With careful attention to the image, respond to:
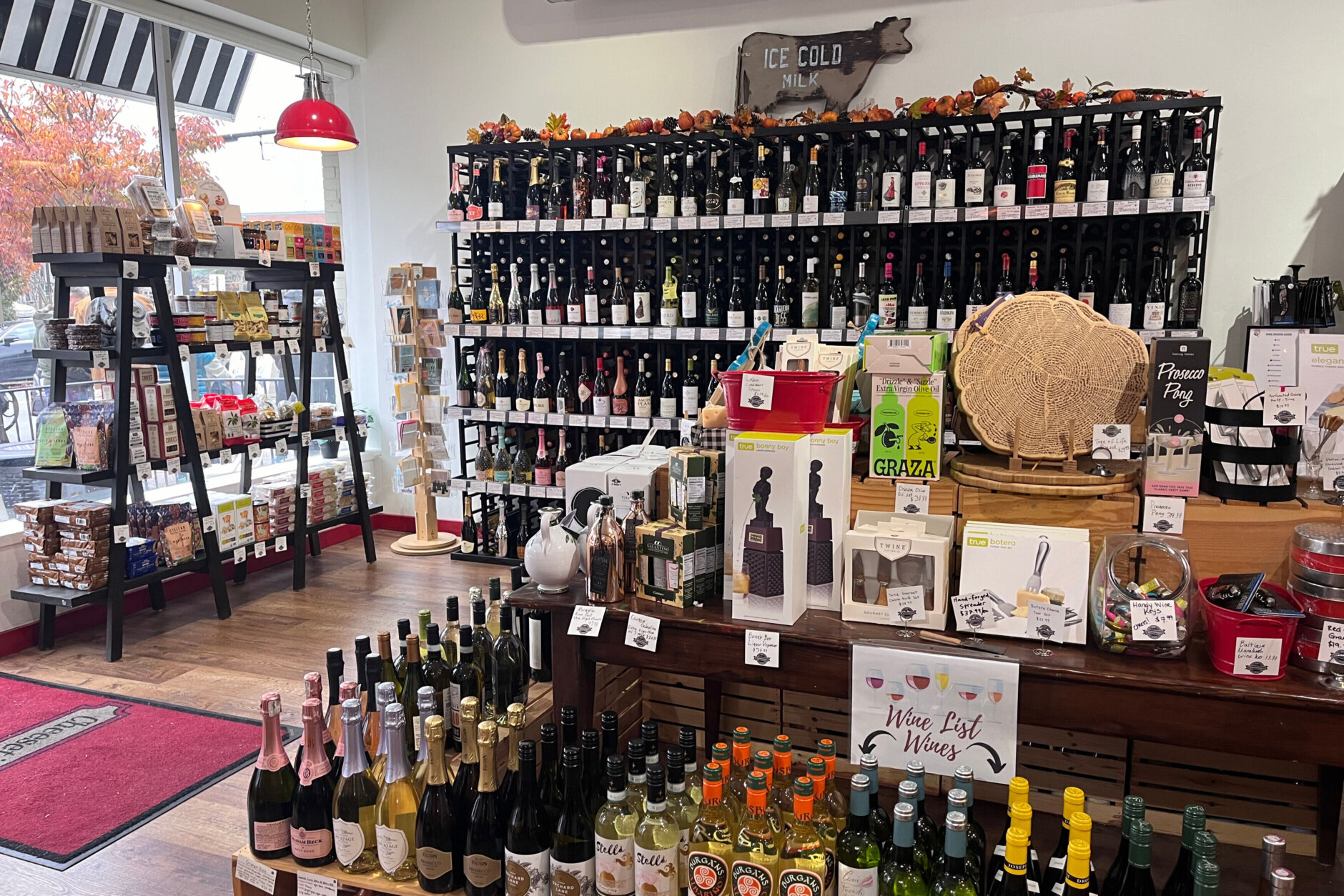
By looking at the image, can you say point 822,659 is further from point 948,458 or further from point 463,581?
point 463,581

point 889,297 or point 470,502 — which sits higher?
point 889,297

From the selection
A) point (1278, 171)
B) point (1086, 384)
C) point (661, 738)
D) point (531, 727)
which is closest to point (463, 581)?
point (661, 738)

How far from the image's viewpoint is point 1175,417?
1908mm

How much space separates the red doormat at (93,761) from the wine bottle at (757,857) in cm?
215

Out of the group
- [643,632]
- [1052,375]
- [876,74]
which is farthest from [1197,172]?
[643,632]

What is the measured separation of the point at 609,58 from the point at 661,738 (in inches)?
177

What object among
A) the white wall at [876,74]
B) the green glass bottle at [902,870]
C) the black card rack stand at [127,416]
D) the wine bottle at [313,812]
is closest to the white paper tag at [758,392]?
the green glass bottle at [902,870]

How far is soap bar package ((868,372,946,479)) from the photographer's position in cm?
206

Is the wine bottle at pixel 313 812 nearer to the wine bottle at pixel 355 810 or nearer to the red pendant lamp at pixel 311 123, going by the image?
the wine bottle at pixel 355 810

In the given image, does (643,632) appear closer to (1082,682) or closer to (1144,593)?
(1082,682)

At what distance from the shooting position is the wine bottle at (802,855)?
1622 mm

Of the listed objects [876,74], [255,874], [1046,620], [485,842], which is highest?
[876,74]

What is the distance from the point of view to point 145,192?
4246mm

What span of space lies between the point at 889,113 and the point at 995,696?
350cm
